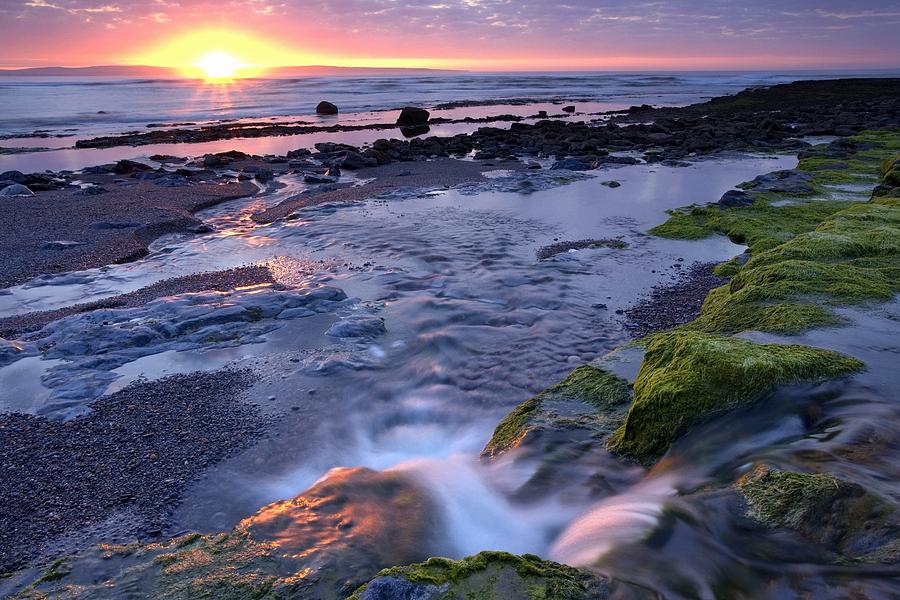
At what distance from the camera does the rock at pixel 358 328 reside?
7953mm

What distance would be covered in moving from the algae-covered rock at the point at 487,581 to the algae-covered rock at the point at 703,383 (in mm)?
1688

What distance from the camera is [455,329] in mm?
8320

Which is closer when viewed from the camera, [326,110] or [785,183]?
[785,183]

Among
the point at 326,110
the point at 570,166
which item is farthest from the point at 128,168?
the point at 326,110

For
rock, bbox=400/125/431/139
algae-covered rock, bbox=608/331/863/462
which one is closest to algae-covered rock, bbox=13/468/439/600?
algae-covered rock, bbox=608/331/863/462

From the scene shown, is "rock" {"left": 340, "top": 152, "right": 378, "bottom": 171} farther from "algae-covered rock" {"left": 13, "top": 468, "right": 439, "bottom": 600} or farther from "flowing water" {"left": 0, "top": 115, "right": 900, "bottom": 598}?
"algae-covered rock" {"left": 13, "top": 468, "right": 439, "bottom": 600}

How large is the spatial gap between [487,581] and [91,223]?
48.6ft

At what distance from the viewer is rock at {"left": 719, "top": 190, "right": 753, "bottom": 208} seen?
48.0 feet

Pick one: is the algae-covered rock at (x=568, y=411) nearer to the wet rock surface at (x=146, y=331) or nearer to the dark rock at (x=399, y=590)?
the dark rock at (x=399, y=590)

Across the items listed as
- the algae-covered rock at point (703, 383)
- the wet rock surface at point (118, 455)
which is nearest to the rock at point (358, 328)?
the wet rock surface at point (118, 455)

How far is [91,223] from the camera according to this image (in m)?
14.2

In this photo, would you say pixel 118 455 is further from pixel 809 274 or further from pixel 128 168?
pixel 128 168

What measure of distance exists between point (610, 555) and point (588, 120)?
4331cm

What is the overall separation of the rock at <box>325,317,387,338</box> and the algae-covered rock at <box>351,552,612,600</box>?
509cm
